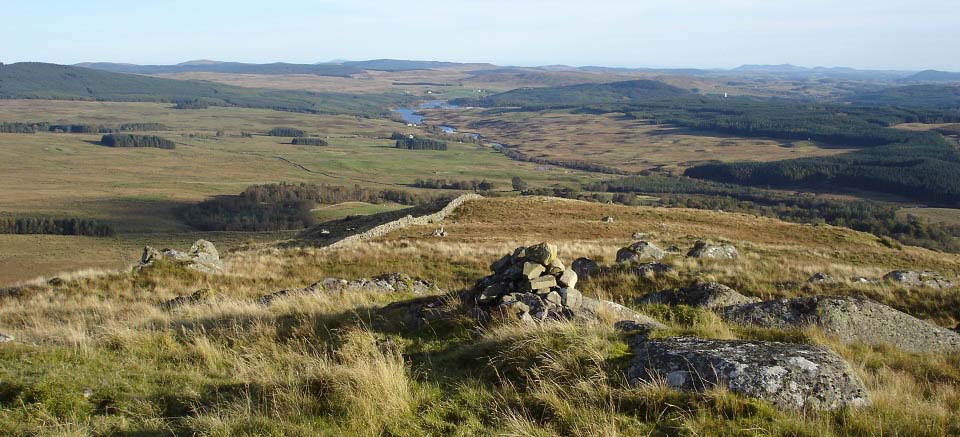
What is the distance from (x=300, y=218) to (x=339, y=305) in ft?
275

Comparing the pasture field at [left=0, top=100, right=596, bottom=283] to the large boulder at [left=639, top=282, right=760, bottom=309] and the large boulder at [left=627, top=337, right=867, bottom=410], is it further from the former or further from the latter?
the large boulder at [left=627, top=337, right=867, bottom=410]

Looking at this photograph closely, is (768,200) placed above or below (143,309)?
below

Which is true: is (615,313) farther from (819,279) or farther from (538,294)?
(819,279)

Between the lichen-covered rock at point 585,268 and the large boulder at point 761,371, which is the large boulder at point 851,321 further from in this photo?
the lichen-covered rock at point 585,268

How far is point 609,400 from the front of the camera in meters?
6.68

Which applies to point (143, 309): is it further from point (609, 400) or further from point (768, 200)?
A: point (768, 200)

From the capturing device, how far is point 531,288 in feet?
36.8

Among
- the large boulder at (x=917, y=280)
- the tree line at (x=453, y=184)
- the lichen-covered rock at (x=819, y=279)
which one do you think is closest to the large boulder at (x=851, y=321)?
the lichen-covered rock at (x=819, y=279)

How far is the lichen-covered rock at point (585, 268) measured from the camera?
755 inches

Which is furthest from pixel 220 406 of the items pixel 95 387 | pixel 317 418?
pixel 95 387

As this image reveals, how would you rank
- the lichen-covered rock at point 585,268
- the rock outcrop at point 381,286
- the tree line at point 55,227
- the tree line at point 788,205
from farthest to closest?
the tree line at point 55,227 < the tree line at point 788,205 < the lichen-covered rock at point 585,268 < the rock outcrop at point 381,286

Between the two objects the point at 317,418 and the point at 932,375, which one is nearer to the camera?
the point at 317,418

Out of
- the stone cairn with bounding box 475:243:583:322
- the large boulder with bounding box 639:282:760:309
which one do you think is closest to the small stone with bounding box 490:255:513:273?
the stone cairn with bounding box 475:243:583:322

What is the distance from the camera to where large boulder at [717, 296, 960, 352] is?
11.0 metres
